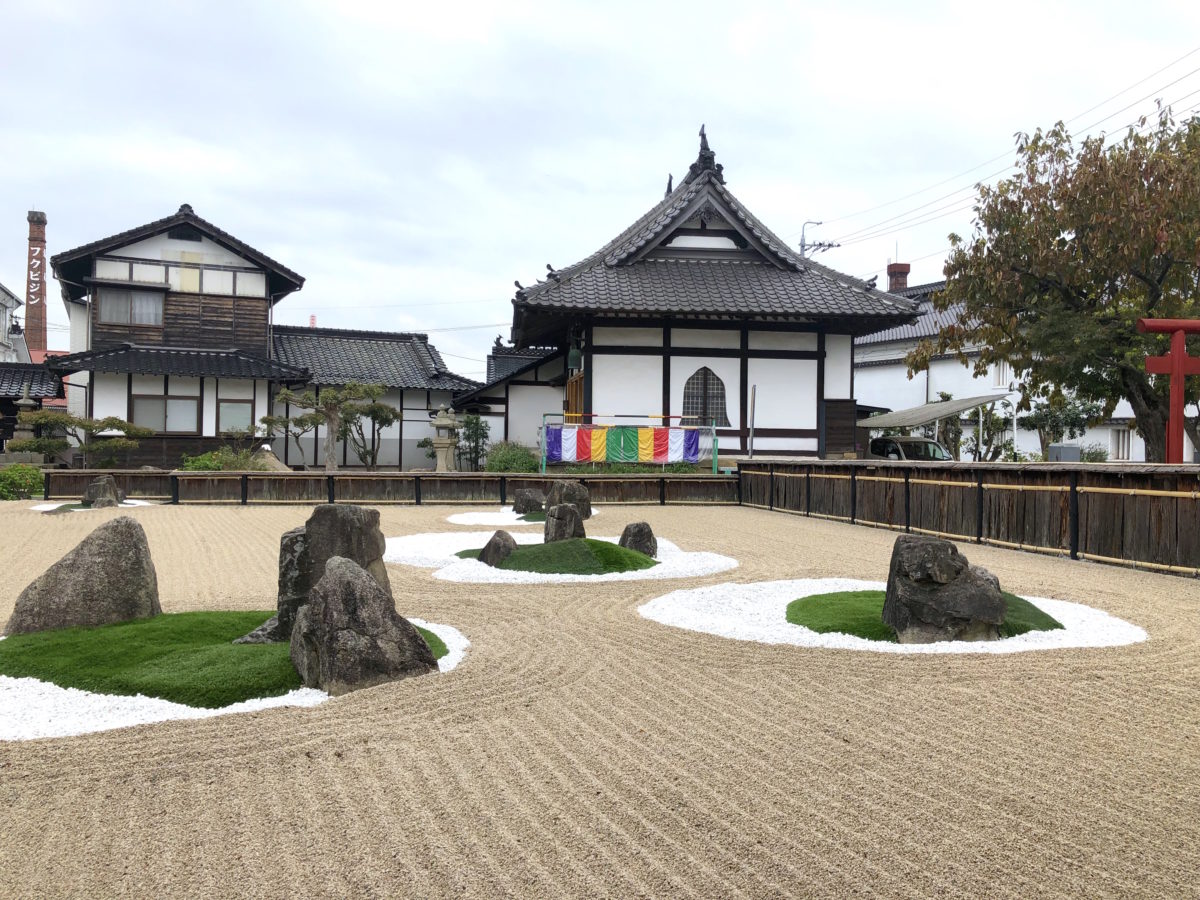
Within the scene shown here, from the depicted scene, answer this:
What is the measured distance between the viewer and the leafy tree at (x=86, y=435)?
77.4ft

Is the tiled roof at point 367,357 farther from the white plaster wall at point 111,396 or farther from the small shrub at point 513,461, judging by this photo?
the small shrub at point 513,461

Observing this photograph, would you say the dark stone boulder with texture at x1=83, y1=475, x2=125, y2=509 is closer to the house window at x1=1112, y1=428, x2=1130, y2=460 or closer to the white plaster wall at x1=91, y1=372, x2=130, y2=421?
the white plaster wall at x1=91, y1=372, x2=130, y2=421

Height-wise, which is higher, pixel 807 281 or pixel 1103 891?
pixel 807 281

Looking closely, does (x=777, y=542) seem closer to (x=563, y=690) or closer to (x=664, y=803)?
(x=563, y=690)

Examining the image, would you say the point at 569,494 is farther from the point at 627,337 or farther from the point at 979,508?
the point at 627,337

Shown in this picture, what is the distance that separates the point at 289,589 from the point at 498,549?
4452 millimetres

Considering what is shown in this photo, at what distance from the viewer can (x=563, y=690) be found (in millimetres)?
5504

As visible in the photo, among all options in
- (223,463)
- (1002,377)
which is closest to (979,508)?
(223,463)

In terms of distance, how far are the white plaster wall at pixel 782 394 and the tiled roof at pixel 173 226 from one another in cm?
1568

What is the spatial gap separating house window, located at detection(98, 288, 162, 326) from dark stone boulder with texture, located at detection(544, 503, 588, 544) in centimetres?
2225

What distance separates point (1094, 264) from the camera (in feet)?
58.0

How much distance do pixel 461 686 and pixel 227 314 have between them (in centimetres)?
2764

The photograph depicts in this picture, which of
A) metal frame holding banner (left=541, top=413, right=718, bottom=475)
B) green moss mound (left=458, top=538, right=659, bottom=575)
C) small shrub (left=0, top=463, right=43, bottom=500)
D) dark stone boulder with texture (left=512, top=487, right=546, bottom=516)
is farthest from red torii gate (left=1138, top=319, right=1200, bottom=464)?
small shrub (left=0, top=463, right=43, bottom=500)

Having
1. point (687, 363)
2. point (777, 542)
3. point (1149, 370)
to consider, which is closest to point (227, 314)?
point (687, 363)
